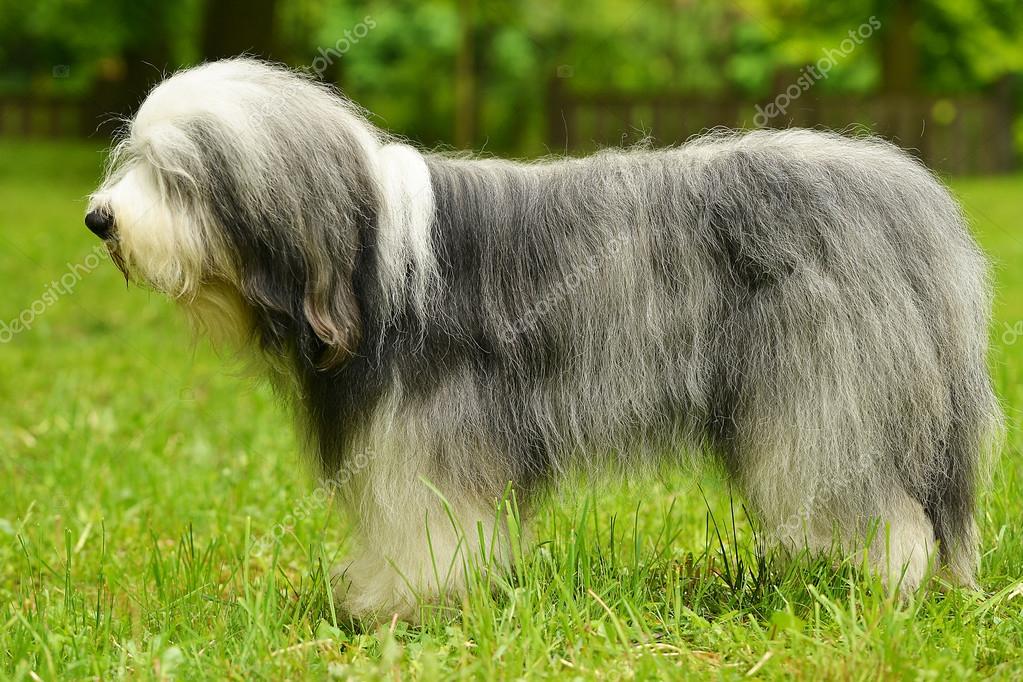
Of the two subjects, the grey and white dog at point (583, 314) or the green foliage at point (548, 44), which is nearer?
the grey and white dog at point (583, 314)

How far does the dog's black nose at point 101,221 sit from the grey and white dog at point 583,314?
0.20ft

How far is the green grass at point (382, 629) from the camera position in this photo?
10.1ft

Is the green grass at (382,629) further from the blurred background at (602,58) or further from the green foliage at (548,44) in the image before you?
the green foliage at (548,44)

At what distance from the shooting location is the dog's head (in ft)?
10.6

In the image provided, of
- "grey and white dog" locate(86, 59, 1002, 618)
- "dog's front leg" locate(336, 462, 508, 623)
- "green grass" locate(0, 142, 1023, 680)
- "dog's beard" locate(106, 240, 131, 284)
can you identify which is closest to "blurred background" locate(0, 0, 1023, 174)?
"green grass" locate(0, 142, 1023, 680)

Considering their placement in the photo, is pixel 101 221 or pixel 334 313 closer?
pixel 101 221

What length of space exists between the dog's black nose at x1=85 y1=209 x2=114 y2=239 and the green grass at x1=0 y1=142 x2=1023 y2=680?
Result: 539mm

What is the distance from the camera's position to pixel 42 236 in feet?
41.6

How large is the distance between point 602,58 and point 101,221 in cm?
2099

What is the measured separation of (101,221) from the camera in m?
3.20

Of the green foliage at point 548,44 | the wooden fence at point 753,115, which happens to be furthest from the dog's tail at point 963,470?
the green foliage at point 548,44

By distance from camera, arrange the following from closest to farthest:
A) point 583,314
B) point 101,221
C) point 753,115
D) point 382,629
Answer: point 101,221 < point 382,629 < point 583,314 < point 753,115

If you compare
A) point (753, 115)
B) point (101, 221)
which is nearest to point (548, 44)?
point (753, 115)

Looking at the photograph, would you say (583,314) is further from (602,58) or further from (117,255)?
(602,58)
